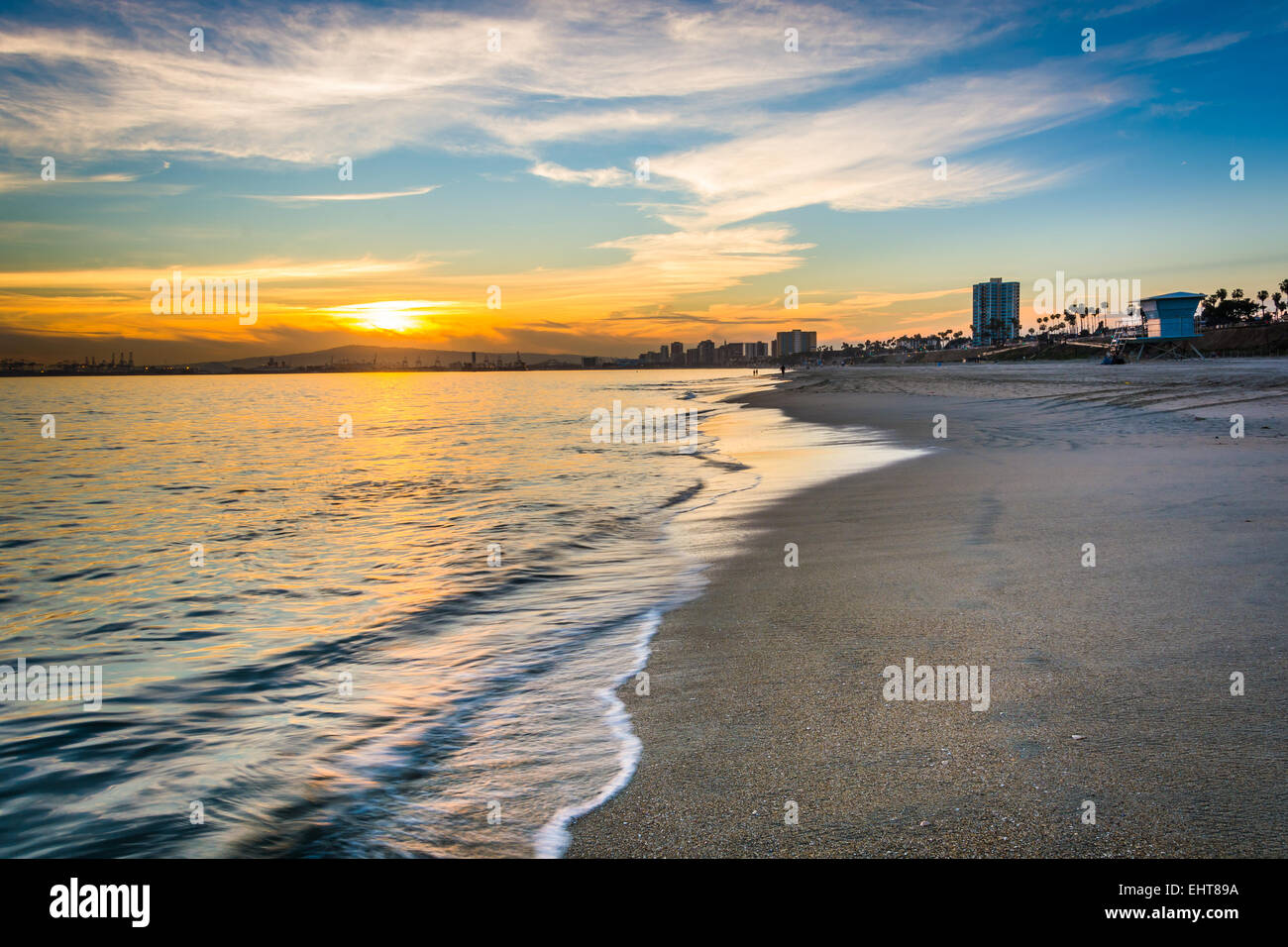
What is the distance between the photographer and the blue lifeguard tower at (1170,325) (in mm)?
72625

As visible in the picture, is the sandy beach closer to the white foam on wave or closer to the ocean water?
the white foam on wave

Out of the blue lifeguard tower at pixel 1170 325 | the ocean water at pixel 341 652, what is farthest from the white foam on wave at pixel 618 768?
the blue lifeguard tower at pixel 1170 325

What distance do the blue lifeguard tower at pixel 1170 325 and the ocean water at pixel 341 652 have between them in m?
73.5

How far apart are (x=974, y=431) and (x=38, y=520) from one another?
2285 cm

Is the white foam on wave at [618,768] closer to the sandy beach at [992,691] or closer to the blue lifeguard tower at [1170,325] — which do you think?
the sandy beach at [992,691]

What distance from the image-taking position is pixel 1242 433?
16969 millimetres

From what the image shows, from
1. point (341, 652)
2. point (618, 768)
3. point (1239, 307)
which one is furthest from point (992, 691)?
point (1239, 307)

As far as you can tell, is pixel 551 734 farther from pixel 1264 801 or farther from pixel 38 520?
pixel 38 520

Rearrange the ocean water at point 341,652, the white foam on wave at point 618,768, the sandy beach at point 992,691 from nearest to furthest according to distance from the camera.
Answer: the sandy beach at point 992,691 → the white foam on wave at point 618,768 → the ocean water at point 341,652

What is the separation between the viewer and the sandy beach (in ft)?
10.3

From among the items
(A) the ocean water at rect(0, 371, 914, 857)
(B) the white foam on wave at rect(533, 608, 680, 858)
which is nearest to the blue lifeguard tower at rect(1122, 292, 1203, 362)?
(A) the ocean water at rect(0, 371, 914, 857)

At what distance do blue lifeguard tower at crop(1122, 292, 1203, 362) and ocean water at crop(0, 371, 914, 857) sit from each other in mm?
73513

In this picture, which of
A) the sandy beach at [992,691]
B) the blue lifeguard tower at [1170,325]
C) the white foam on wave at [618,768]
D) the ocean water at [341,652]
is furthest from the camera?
the blue lifeguard tower at [1170,325]
